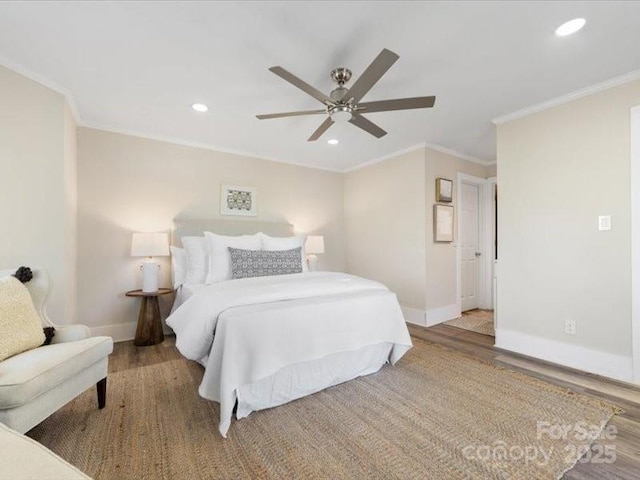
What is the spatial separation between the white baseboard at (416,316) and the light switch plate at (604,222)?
78.8 inches

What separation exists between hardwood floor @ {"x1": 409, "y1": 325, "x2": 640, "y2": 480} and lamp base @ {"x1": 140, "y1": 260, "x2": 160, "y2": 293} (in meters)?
3.05

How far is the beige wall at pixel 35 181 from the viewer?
208cm

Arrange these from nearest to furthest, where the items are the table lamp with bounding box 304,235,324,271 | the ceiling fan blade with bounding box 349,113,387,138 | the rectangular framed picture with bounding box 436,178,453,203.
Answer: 1. the ceiling fan blade with bounding box 349,113,387,138
2. the rectangular framed picture with bounding box 436,178,453,203
3. the table lamp with bounding box 304,235,324,271

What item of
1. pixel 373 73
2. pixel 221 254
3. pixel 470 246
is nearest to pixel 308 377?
pixel 221 254

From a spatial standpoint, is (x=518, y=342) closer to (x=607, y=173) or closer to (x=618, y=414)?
(x=618, y=414)

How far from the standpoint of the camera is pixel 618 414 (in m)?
1.82

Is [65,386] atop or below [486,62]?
below

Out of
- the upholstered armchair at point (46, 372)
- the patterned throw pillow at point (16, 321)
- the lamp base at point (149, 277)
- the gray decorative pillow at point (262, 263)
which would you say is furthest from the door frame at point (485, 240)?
the patterned throw pillow at point (16, 321)

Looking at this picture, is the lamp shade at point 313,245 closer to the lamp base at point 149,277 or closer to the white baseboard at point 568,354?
the lamp base at point 149,277

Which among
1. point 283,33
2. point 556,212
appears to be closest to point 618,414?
point 556,212

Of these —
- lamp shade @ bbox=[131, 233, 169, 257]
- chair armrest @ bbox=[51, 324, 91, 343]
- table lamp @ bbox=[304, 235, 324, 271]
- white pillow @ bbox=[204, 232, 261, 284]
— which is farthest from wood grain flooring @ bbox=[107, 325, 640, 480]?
table lamp @ bbox=[304, 235, 324, 271]

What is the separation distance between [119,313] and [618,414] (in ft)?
14.6

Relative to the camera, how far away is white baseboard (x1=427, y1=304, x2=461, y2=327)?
3.82m

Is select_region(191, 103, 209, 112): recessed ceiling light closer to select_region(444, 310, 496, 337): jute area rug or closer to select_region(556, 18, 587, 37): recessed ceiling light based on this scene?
select_region(556, 18, 587, 37): recessed ceiling light
